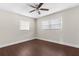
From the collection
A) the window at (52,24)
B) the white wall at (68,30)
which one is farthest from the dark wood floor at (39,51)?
the window at (52,24)

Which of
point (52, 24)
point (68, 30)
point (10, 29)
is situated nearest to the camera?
point (68, 30)

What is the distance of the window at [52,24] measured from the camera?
3.72 metres

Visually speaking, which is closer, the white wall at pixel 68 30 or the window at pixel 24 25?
the white wall at pixel 68 30

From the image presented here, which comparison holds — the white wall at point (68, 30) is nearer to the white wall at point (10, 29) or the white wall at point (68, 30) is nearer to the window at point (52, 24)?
the window at point (52, 24)

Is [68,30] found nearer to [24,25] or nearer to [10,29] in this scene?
[24,25]

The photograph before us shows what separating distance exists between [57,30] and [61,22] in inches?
20.5

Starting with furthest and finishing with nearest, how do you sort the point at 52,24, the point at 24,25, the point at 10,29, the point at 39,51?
the point at 24,25
the point at 52,24
the point at 10,29
the point at 39,51

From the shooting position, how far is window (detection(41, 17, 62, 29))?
3725mm

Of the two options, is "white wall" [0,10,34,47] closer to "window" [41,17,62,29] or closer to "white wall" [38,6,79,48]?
"window" [41,17,62,29]

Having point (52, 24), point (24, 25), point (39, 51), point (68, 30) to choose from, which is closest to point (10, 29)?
point (24, 25)

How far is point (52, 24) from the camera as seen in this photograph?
13.6 ft

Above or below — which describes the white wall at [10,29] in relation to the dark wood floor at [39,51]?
above

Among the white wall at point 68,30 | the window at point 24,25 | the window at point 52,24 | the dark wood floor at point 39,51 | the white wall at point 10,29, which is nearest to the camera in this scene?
the dark wood floor at point 39,51

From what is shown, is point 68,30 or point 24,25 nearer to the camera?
point 68,30
